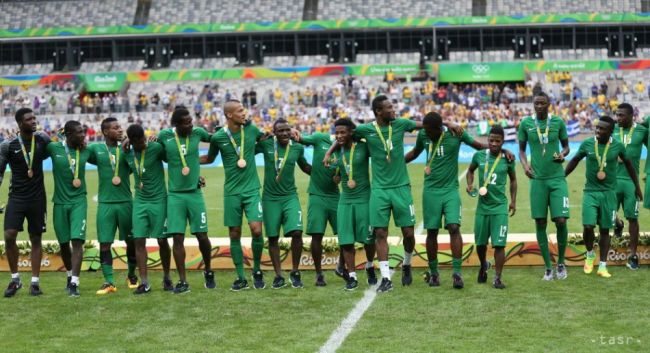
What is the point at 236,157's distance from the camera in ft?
37.9

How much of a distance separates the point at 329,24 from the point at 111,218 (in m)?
48.4

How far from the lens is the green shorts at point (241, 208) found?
1153cm

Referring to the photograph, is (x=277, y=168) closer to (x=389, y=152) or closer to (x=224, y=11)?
(x=389, y=152)

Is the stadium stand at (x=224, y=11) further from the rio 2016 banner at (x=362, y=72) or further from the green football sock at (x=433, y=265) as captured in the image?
the green football sock at (x=433, y=265)

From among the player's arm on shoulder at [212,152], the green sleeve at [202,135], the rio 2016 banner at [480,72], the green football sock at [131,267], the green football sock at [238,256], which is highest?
the green sleeve at [202,135]

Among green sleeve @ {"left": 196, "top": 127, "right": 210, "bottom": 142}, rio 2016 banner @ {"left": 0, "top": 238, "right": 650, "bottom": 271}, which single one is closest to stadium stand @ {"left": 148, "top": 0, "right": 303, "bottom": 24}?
rio 2016 banner @ {"left": 0, "top": 238, "right": 650, "bottom": 271}

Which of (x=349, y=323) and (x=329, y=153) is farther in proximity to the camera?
(x=329, y=153)

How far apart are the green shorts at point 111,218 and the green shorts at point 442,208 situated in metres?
3.60

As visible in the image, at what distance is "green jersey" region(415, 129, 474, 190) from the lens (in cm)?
1148

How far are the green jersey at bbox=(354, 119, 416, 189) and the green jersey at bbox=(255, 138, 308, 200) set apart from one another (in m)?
0.99

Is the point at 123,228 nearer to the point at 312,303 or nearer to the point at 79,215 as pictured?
the point at 79,215

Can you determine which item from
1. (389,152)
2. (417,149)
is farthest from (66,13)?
(389,152)

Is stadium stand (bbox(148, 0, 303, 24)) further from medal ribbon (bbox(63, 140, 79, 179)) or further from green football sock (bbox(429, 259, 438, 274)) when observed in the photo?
green football sock (bbox(429, 259, 438, 274))

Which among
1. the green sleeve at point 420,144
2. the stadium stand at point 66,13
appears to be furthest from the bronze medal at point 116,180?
the stadium stand at point 66,13
